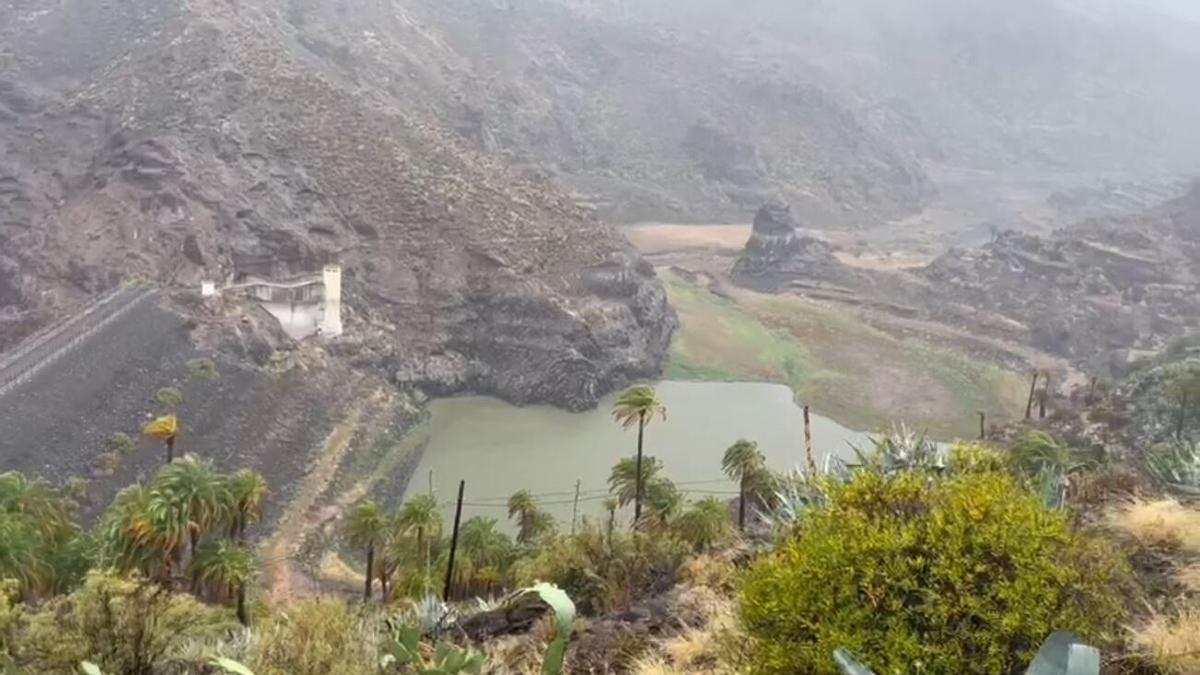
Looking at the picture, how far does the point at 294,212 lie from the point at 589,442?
72.7 ft

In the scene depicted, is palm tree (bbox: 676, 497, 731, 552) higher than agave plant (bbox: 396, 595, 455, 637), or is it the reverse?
agave plant (bbox: 396, 595, 455, 637)

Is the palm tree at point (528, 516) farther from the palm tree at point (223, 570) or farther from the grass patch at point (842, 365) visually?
the grass patch at point (842, 365)

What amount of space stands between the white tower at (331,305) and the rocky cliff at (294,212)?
44.3 inches

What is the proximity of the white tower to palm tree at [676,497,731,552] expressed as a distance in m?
28.5

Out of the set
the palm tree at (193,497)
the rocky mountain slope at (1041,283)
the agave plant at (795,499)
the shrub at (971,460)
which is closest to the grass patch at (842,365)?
the rocky mountain slope at (1041,283)

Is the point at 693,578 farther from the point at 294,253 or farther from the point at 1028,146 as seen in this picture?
the point at 1028,146

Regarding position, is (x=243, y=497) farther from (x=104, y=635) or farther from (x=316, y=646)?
(x=316, y=646)

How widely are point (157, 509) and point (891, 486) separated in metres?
17.1

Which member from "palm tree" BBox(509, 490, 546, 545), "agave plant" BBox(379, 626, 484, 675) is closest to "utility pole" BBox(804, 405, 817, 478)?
"agave plant" BBox(379, 626, 484, 675)

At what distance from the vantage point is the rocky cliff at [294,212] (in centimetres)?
5122

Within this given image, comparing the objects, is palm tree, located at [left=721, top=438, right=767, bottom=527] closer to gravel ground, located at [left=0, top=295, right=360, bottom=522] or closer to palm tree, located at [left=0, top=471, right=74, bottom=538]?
gravel ground, located at [left=0, top=295, right=360, bottom=522]

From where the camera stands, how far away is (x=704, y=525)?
26.7 m

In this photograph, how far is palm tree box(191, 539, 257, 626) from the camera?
71.8 feet

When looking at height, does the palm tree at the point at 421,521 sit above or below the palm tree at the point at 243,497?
below
